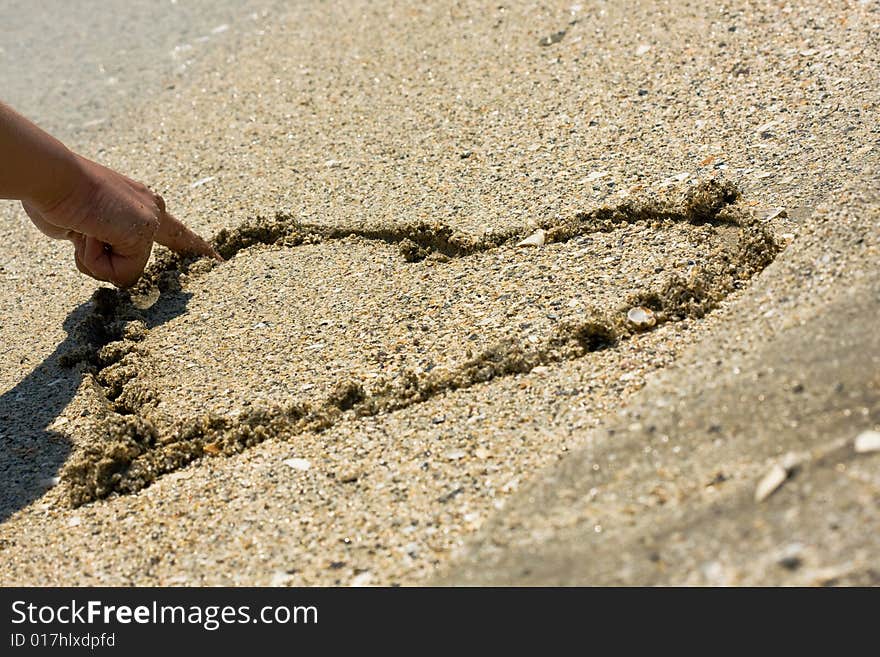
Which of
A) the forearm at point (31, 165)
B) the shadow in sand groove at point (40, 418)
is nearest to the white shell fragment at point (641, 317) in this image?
the shadow in sand groove at point (40, 418)

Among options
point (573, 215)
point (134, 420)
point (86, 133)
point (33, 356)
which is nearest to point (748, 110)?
point (573, 215)

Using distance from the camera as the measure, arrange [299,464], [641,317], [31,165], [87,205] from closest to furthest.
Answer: [299,464] < [641,317] < [31,165] < [87,205]

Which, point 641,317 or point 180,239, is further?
point 180,239

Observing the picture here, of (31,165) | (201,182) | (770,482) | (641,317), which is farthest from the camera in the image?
(201,182)

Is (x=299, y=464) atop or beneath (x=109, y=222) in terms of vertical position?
beneath

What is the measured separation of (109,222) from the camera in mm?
2637

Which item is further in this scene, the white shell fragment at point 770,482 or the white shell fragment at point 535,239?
the white shell fragment at point 535,239

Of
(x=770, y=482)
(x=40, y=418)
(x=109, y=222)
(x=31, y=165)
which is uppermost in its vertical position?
(x=31, y=165)

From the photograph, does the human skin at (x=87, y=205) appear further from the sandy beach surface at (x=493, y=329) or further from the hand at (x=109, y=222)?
the sandy beach surface at (x=493, y=329)

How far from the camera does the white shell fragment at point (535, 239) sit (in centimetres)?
263

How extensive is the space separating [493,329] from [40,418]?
1.10 meters

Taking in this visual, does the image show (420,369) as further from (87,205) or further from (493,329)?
(87,205)

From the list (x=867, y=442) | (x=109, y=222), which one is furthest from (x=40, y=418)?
(x=867, y=442)

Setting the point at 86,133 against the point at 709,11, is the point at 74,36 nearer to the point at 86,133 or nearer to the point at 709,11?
the point at 86,133
